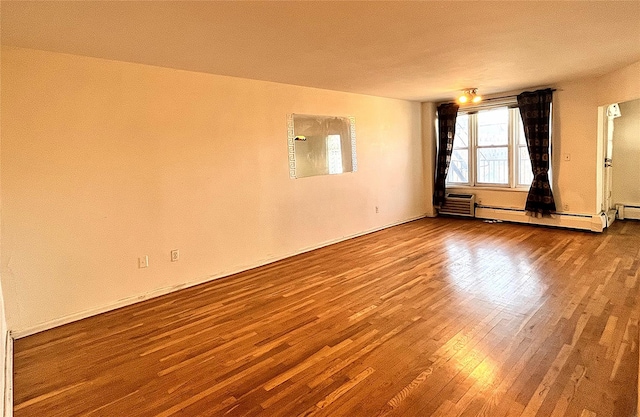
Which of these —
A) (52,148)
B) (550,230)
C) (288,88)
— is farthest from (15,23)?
(550,230)

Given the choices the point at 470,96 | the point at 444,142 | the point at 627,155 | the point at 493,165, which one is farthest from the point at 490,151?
the point at 627,155

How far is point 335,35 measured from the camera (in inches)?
112

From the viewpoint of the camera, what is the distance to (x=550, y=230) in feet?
19.1

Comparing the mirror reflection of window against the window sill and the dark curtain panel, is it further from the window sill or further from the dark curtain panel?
the window sill

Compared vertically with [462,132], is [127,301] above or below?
below

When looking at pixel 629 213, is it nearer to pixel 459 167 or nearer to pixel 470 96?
pixel 459 167

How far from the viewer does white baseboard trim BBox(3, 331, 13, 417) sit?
2013 millimetres

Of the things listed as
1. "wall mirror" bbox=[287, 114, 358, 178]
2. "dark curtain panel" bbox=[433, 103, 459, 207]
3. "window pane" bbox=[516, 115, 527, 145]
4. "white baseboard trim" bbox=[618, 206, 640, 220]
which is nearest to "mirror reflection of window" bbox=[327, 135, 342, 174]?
"wall mirror" bbox=[287, 114, 358, 178]

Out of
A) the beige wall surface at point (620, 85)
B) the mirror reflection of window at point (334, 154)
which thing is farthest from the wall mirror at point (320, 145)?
the beige wall surface at point (620, 85)

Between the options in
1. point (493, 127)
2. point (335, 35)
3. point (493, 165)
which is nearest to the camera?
point (335, 35)

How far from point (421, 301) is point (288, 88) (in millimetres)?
3208

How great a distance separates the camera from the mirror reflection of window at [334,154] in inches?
218

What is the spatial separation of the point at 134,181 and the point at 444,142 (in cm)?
569

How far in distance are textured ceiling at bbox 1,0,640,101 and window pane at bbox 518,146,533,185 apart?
6.84 ft
